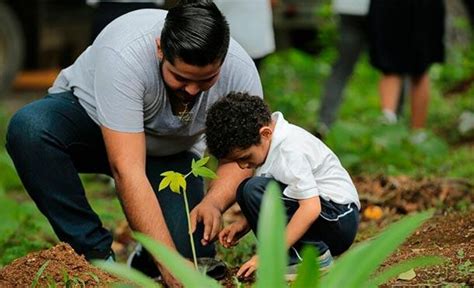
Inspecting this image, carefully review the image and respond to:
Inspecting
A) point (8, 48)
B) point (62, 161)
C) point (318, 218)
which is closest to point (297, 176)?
point (318, 218)

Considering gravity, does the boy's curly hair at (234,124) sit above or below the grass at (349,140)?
above

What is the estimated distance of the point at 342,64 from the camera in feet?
28.0

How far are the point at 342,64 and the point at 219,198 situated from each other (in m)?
3.83

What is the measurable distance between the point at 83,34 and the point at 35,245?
6.50 m

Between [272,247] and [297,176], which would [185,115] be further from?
[272,247]

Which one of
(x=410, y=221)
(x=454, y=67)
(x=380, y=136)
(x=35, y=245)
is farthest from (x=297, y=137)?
(x=454, y=67)

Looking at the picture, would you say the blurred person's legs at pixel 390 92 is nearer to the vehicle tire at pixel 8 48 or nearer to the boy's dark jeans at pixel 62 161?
the boy's dark jeans at pixel 62 161

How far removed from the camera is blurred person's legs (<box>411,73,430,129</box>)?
8.31 m

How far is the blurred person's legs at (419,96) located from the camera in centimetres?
831

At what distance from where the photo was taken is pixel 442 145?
7.81 metres

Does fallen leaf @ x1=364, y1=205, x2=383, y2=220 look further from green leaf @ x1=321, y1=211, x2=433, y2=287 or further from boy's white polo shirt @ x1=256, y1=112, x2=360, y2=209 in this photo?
green leaf @ x1=321, y1=211, x2=433, y2=287

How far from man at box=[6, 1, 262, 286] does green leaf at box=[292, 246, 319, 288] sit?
4.57 feet

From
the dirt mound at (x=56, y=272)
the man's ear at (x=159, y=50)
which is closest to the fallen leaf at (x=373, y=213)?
the man's ear at (x=159, y=50)

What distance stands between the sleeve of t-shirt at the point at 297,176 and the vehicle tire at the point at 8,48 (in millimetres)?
7050
